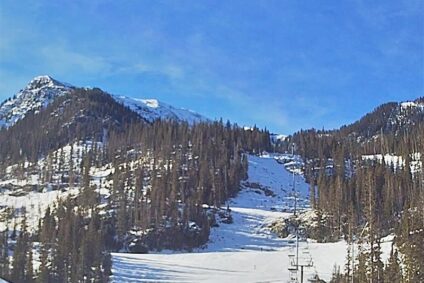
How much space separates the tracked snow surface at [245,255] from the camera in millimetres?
71250

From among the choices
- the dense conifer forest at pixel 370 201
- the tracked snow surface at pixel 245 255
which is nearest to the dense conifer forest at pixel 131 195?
the tracked snow surface at pixel 245 255

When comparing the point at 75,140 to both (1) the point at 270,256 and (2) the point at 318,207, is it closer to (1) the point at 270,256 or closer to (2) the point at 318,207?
(2) the point at 318,207

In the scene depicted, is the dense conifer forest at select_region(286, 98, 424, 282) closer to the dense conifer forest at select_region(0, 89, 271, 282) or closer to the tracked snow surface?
the tracked snow surface

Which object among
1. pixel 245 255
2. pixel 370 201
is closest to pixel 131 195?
pixel 245 255

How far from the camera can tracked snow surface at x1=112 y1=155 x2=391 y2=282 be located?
7125cm

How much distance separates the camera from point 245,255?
3324 inches

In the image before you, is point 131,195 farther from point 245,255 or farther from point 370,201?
point 370,201

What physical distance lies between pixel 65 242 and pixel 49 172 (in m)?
87.4

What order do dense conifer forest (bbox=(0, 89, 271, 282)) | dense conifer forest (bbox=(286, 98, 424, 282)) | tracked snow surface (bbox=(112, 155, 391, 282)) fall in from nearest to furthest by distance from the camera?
dense conifer forest (bbox=(286, 98, 424, 282)) → dense conifer forest (bbox=(0, 89, 271, 282)) → tracked snow surface (bbox=(112, 155, 391, 282))

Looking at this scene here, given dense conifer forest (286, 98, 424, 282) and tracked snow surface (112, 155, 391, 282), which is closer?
dense conifer forest (286, 98, 424, 282)

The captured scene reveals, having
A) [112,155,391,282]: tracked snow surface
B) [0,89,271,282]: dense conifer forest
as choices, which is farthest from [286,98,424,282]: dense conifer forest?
[0,89,271,282]: dense conifer forest

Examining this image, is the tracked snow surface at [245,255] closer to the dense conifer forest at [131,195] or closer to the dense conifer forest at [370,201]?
the dense conifer forest at [131,195]

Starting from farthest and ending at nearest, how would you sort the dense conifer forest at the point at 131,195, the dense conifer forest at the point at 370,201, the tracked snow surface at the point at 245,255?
the tracked snow surface at the point at 245,255 → the dense conifer forest at the point at 131,195 → the dense conifer forest at the point at 370,201

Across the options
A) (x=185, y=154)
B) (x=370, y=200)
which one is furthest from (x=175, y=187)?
(x=370, y=200)
